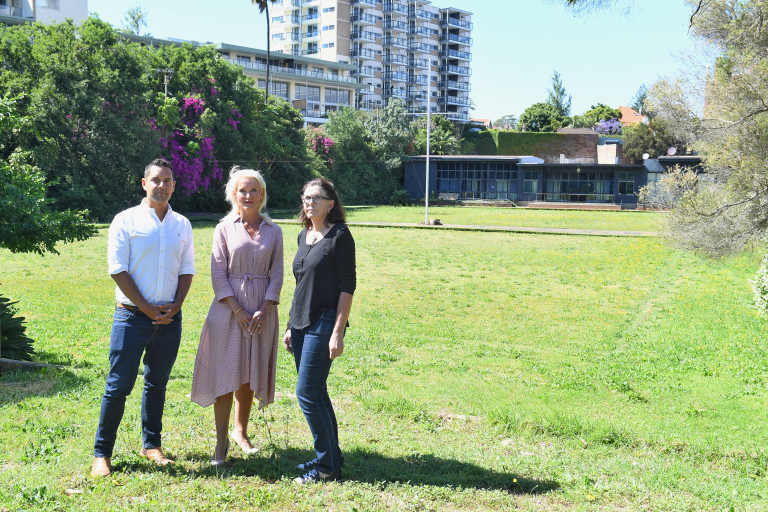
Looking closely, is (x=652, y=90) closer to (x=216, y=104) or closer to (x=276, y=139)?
(x=216, y=104)

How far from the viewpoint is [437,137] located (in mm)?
71188

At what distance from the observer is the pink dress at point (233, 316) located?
15.0ft

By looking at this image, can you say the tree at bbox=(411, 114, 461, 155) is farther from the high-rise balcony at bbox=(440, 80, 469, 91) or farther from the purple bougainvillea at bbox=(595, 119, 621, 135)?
the high-rise balcony at bbox=(440, 80, 469, 91)

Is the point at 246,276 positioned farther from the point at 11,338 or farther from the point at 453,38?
the point at 453,38

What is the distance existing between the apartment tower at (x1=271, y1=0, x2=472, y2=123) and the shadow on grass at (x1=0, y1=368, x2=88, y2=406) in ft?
300

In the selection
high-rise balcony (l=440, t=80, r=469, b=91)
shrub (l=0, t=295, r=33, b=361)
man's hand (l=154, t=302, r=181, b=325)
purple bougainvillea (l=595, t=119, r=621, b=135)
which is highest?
high-rise balcony (l=440, t=80, r=469, b=91)

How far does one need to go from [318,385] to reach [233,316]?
0.71 m

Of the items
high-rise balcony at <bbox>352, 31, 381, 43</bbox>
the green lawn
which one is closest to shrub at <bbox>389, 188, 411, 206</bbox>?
the green lawn

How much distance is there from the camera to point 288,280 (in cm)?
1650

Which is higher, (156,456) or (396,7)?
(396,7)

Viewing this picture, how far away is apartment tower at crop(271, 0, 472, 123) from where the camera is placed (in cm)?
10044

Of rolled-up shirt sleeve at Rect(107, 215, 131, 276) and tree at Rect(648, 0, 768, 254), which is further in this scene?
tree at Rect(648, 0, 768, 254)

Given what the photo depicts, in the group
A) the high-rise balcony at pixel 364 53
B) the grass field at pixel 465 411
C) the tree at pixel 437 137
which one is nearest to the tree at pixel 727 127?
the grass field at pixel 465 411

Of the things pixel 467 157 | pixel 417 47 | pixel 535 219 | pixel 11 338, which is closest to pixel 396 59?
pixel 417 47
